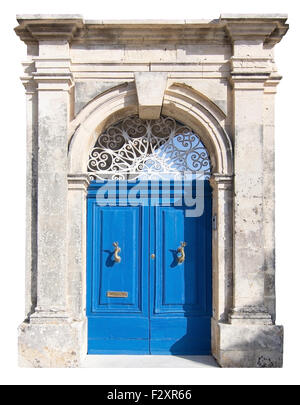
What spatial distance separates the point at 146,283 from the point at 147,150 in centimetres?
169

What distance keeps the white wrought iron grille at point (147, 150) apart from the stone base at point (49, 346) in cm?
193

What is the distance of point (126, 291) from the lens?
6082 mm

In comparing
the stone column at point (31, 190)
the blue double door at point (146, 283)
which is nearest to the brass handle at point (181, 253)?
the blue double door at point (146, 283)

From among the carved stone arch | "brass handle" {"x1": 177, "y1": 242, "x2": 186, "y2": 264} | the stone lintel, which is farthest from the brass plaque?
the stone lintel

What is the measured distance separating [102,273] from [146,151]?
1642 millimetres

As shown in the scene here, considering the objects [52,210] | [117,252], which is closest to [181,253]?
[117,252]

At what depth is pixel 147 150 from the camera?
6.27 m

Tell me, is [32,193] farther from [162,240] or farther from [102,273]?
[162,240]

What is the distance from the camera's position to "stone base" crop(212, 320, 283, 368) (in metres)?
5.57

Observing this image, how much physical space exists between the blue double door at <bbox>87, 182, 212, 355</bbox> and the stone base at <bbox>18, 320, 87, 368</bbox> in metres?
0.51

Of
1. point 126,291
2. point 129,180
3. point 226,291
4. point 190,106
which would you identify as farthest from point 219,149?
point 126,291

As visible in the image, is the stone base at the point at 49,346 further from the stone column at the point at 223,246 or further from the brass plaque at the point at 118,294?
the stone column at the point at 223,246

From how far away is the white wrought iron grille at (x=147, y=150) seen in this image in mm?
6230
